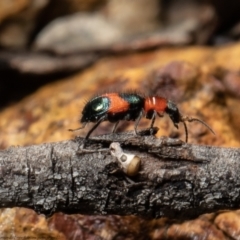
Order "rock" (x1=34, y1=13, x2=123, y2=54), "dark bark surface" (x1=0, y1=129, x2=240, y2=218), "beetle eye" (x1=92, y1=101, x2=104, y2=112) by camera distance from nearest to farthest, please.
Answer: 1. "dark bark surface" (x1=0, y1=129, x2=240, y2=218)
2. "beetle eye" (x1=92, y1=101, x2=104, y2=112)
3. "rock" (x1=34, y1=13, x2=123, y2=54)

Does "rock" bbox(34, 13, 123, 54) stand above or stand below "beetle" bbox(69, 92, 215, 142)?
above

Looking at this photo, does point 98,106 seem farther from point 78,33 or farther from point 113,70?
point 78,33

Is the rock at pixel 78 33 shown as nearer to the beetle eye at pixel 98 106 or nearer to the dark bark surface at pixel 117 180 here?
the beetle eye at pixel 98 106

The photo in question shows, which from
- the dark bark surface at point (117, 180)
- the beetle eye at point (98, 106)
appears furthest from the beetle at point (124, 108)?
the dark bark surface at point (117, 180)

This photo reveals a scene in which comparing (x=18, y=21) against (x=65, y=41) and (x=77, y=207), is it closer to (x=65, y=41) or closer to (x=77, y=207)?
(x=65, y=41)

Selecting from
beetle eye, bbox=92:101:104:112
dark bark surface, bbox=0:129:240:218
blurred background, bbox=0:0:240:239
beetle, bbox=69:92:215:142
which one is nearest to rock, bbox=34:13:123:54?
blurred background, bbox=0:0:240:239

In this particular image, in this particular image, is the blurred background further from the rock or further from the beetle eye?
the beetle eye
